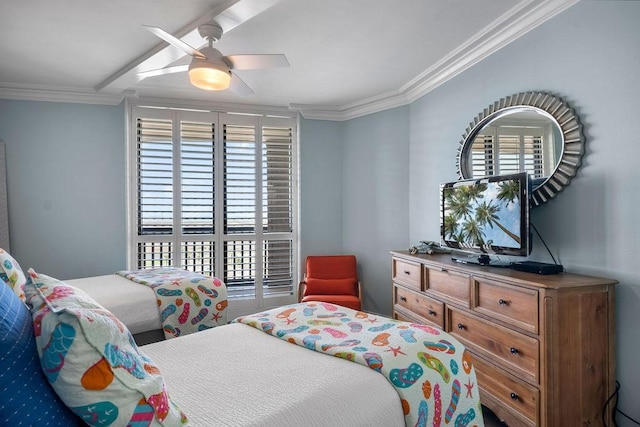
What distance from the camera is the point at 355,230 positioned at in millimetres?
4789

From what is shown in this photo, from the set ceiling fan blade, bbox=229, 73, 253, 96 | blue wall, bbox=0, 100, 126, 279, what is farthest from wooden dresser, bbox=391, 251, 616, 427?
blue wall, bbox=0, 100, 126, 279

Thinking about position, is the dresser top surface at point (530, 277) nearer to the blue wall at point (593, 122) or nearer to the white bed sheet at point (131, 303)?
the blue wall at point (593, 122)

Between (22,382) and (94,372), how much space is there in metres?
0.13

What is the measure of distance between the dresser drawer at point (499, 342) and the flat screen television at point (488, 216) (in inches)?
16.2

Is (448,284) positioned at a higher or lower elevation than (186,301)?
higher

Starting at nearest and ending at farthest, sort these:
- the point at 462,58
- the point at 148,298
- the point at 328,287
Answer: the point at 148,298 → the point at 462,58 → the point at 328,287

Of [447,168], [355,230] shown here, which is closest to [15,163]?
[355,230]

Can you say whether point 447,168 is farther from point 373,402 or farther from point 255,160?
point 373,402

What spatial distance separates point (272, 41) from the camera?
2.93m

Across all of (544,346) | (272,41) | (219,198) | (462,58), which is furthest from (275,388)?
(219,198)

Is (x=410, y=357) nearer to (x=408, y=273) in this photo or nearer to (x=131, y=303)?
(x=408, y=273)

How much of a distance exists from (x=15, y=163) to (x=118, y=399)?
4178mm

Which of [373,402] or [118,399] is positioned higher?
[118,399]

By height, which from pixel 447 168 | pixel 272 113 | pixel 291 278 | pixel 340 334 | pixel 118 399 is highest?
pixel 272 113
